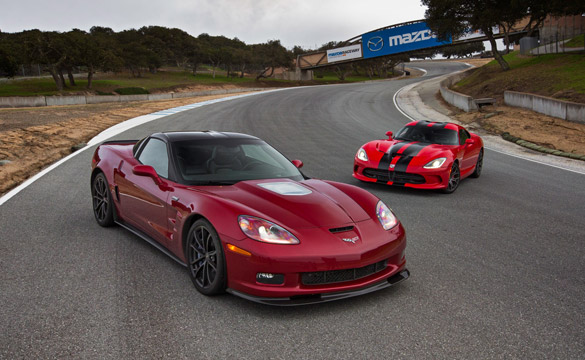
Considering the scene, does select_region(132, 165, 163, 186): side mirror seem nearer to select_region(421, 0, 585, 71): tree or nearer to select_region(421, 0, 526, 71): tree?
select_region(421, 0, 585, 71): tree

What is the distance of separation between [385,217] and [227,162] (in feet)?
5.81

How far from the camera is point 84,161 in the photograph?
37.9ft

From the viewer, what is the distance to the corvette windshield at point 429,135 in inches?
398

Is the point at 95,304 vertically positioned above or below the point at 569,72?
below

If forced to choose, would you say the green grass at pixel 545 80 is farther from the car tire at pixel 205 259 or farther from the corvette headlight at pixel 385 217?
the car tire at pixel 205 259

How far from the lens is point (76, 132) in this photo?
1758 centimetres

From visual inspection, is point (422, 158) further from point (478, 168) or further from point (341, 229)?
point (341, 229)

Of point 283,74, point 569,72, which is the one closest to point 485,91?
point 569,72

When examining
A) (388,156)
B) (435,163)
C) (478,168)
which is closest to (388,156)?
(388,156)

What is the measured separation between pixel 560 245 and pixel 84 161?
9632mm

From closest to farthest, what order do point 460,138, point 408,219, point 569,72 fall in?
point 408,219 < point 460,138 < point 569,72

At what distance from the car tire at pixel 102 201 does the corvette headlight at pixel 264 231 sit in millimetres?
2756

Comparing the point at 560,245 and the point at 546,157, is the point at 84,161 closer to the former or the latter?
the point at 560,245

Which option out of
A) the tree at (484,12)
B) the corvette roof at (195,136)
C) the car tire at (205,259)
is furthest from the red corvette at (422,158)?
the tree at (484,12)
